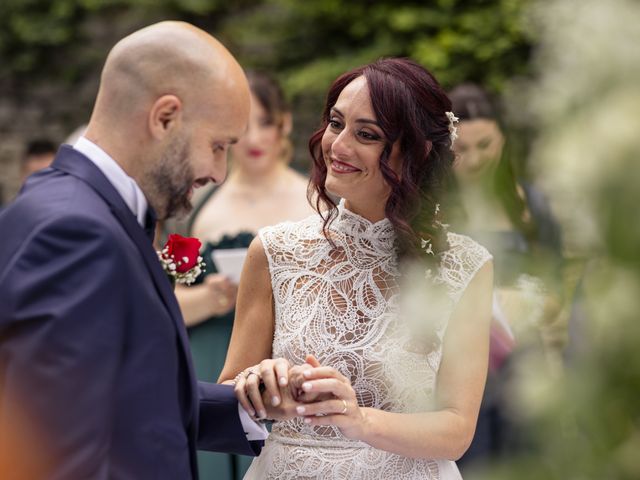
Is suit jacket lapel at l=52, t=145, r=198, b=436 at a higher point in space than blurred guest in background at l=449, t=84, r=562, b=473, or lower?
lower

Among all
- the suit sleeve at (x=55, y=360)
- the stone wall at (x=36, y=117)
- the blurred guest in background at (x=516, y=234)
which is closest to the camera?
the blurred guest in background at (x=516, y=234)

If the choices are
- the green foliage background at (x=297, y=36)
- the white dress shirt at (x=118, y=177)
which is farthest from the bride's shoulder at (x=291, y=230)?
the green foliage background at (x=297, y=36)

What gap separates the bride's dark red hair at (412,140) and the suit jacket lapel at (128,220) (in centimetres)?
86

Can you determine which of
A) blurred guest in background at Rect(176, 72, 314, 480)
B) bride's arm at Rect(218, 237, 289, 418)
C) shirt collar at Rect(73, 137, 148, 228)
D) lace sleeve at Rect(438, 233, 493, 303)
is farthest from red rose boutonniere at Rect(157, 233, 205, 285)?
blurred guest in background at Rect(176, 72, 314, 480)

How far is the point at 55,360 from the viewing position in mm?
1464

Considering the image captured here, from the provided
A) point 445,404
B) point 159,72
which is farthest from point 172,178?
point 445,404

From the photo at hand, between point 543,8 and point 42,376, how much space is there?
1.10 m

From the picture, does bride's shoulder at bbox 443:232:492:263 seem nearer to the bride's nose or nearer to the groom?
the bride's nose

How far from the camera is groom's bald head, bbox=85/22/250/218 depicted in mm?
1695

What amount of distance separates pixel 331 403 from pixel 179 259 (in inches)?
21.6

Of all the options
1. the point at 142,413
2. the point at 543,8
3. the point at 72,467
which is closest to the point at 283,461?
the point at 142,413

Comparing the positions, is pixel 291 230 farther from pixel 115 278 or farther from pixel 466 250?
pixel 115 278

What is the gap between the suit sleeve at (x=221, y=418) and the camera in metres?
2.14

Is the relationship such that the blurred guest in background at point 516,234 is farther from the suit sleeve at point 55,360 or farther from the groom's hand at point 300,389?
the groom's hand at point 300,389
